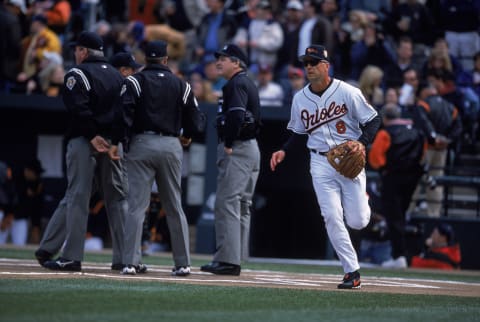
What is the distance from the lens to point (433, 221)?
16.9 metres

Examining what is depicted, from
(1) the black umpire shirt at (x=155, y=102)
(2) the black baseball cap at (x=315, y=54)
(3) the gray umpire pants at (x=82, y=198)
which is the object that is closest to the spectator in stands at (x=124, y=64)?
(3) the gray umpire pants at (x=82, y=198)

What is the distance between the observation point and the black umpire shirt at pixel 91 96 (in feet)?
33.1

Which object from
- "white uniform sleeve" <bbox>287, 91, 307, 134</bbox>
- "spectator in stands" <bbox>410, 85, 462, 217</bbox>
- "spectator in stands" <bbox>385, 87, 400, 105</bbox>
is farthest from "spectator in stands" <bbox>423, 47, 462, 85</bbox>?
"white uniform sleeve" <bbox>287, 91, 307, 134</bbox>

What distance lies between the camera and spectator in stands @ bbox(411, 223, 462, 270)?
15438mm

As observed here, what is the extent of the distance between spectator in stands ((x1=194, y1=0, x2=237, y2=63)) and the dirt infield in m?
7.64

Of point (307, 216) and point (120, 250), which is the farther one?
point (307, 216)

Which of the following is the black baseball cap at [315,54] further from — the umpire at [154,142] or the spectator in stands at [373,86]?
the spectator in stands at [373,86]

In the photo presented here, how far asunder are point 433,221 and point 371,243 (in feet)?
3.59

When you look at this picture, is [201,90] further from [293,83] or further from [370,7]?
[370,7]

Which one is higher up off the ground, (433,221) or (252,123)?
(252,123)

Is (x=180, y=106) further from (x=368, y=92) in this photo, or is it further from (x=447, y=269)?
(x=368, y=92)

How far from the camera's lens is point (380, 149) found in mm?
15344

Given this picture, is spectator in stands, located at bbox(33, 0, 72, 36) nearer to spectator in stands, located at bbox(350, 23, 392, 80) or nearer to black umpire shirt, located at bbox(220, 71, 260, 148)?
spectator in stands, located at bbox(350, 23, 392, 80)

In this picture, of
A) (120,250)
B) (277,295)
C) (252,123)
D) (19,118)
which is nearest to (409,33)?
(19,118)
